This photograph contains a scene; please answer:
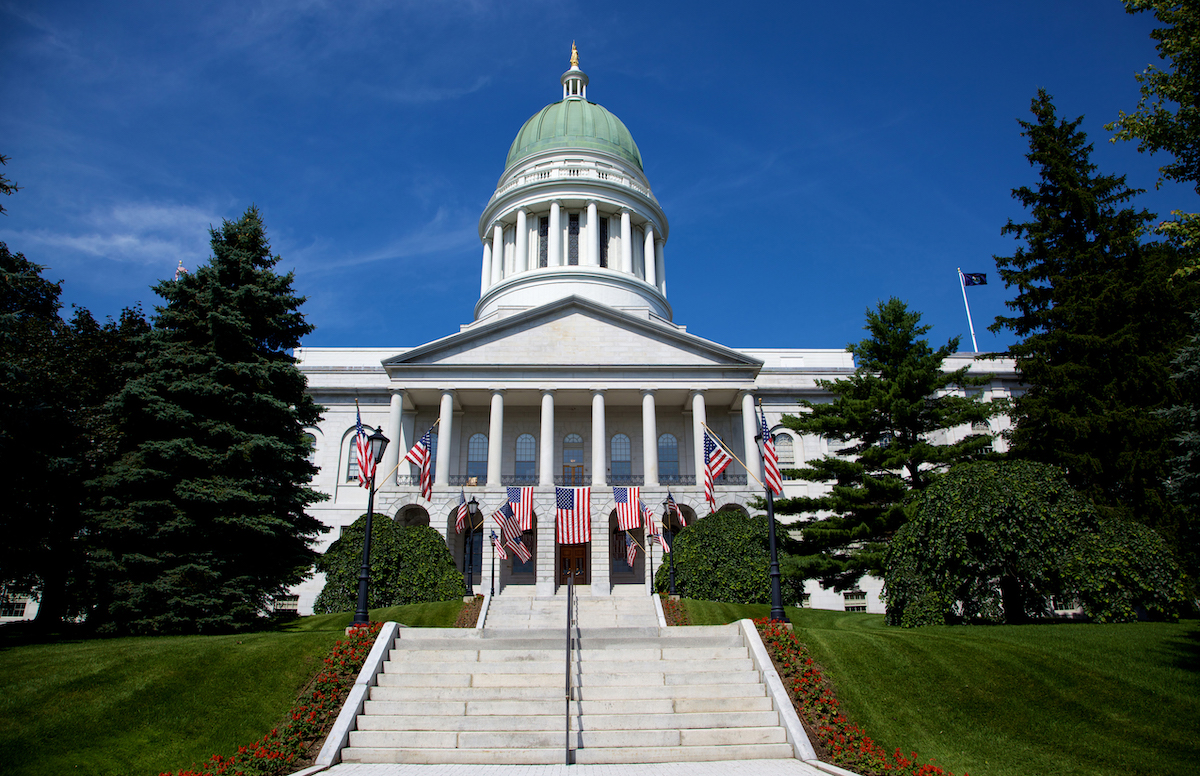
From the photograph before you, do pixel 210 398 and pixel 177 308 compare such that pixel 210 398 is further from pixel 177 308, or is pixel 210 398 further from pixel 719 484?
pixel 719 484

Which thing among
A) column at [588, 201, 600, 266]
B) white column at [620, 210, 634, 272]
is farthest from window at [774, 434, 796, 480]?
column at [588, 201, 600, 266]

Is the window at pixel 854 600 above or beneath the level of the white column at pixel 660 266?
beneath

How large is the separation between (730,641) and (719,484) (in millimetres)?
17425

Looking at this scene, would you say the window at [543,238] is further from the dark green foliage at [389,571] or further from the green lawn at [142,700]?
the green lawn at [142,700]

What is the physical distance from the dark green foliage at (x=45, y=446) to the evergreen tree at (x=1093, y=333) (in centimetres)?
2769

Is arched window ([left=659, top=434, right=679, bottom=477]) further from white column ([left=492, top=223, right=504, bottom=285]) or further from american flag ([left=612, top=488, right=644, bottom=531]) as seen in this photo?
white column ([left=492, top=223, right=504, bottom=285])

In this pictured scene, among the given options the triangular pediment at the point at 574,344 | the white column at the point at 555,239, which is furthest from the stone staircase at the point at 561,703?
the white column at the point at 555,239

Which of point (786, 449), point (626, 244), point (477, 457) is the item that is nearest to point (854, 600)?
point (786, 449)

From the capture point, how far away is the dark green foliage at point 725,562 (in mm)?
21703

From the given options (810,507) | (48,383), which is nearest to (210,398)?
(48,383)

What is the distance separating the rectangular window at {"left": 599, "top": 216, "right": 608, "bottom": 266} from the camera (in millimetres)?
44875

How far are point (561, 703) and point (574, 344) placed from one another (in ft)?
74.1

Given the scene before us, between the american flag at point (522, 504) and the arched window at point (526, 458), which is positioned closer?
the american flag at point (522, 504)

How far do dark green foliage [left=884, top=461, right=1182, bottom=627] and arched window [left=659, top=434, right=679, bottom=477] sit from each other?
52.2ft
